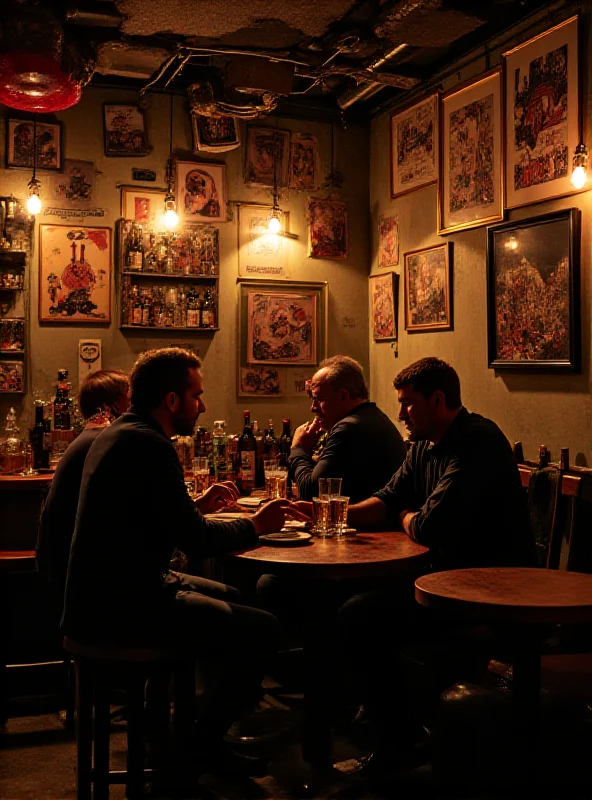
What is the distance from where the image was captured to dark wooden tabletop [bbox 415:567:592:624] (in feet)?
7.17

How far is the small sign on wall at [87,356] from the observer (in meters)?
5.93

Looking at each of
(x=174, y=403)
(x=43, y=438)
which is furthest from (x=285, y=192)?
(x=174, y=403)

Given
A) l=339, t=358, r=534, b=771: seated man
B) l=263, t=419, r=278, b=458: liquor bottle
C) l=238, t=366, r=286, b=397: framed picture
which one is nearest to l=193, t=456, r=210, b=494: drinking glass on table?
l=263, t=419, r=278, b=458: liquor bottle

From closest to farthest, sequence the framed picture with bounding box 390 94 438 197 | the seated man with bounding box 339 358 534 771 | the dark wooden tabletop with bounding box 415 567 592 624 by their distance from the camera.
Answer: the dark wooden tabletop with bounding box 415 567 592 624 < the seated man with bounding box 339 358 534 771 < the framed picture with bounding box 390 94 438 197

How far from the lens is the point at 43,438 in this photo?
16.4 feet

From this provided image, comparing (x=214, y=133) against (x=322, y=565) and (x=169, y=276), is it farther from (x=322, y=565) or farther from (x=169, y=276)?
(x=322, y=565)

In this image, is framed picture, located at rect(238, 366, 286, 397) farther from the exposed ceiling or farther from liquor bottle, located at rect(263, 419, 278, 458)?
the exposed ceiling

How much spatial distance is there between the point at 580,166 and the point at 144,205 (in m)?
3.15

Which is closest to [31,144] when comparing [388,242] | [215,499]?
[388,242]

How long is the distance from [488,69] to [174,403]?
3.14 metres

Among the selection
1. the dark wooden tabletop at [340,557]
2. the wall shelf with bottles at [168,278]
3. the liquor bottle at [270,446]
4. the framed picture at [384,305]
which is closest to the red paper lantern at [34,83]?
the wall shelf with bottles at [168,278]

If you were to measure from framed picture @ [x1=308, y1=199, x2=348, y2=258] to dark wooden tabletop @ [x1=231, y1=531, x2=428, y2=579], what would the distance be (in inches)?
147

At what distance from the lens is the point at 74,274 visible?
233 inches

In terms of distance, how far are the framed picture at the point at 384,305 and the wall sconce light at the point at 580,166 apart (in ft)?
7.04
